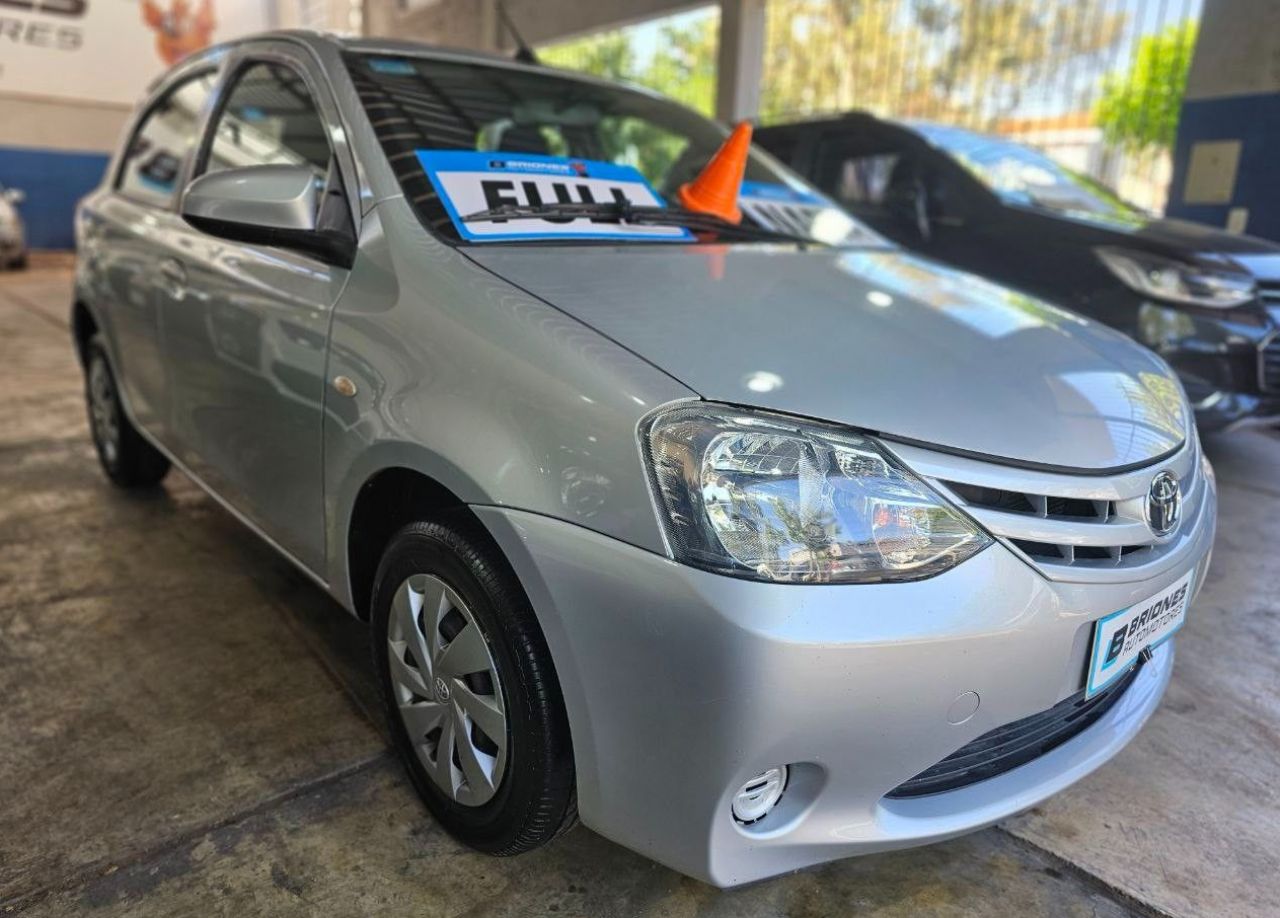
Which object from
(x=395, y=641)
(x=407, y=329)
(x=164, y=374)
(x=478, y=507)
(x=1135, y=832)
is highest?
(x=407, y=329)

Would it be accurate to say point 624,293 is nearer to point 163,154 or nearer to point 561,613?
point 561,613

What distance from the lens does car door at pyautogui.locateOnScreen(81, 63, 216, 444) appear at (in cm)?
255

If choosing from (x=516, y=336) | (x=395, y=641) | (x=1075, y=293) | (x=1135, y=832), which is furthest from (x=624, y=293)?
(x=1075, y=293)

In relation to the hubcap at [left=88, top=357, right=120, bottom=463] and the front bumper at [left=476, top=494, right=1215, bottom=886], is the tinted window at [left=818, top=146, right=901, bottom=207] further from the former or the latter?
the front bumper at [left=476, top=494, right=1215, bottom=886]

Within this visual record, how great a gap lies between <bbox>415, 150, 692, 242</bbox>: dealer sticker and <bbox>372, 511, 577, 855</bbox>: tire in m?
0.61

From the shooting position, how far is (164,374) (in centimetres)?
249

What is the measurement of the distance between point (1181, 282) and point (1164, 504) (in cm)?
260

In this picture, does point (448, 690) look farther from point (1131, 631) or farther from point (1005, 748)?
point (1131, 631)

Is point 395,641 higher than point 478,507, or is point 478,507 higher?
point 478,507

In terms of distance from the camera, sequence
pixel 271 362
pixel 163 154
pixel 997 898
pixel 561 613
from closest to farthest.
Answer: pixel 561 613, pixel 997 898, pixel 271 362, pixel 163 154

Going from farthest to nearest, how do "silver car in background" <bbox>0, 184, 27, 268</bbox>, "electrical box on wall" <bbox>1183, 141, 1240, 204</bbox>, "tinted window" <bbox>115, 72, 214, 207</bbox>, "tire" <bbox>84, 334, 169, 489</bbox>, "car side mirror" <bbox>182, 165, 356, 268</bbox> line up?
"silver car in background" <bbox>0, 184, 27, 268</bbox>
"electrical box on wall" <bbox>1183, 141, 1240, 204</bbox>
"tire" <bbox>84, 334, 169, 489</bbox>
"tinted window" <bbox>115, 72, 214, 207</bbox>
"car side mirror" <bbox>182, 165, 356, 268</bbox>

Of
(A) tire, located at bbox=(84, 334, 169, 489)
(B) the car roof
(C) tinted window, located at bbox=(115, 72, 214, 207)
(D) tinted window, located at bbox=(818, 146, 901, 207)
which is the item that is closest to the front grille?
(B) the car roof

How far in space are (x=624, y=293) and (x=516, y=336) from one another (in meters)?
0.25

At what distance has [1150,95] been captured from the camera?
596cm
